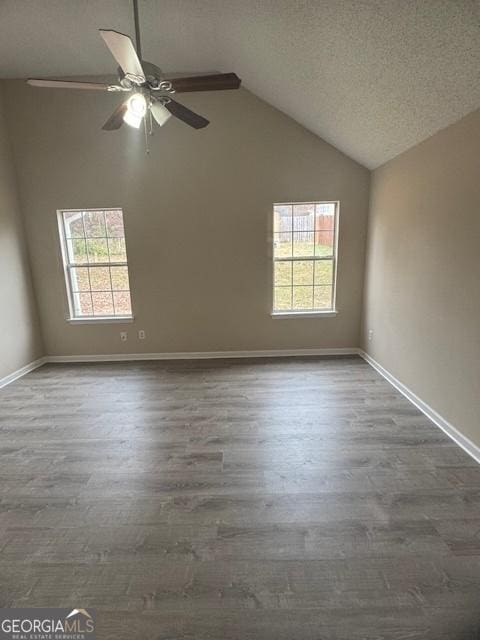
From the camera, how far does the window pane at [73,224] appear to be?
13.2 feet

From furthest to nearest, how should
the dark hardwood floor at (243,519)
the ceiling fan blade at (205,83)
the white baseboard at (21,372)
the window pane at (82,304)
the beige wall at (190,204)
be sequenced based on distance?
the window pane at (82,304), the beige wall at (190,204), the white baseboard at (21,372), the ceiling fan blade at (205,83), the dark hardwood floor at (243,519)

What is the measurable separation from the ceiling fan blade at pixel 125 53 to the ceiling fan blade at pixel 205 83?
216 millimetres

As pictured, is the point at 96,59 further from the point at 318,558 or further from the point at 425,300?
the point at 318,558

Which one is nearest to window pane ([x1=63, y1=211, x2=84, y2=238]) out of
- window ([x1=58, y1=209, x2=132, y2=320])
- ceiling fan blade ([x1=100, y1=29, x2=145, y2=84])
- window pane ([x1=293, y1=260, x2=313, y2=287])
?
window ([x1=58, y1=209, x2=132, y2=320])

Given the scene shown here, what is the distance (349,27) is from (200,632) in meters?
3.48

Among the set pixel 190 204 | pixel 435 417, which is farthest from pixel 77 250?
pixel 435 417

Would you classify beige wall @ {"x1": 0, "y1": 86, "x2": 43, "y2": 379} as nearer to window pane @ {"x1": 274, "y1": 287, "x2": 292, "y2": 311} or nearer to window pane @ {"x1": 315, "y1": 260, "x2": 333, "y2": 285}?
window pane @ {"x1": 274, "y1": 287, "x2": 292, "y2": 311}

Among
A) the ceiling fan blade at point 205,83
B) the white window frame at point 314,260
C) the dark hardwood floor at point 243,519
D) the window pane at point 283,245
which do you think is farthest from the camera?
the window pane at point 283,245

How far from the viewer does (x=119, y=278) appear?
4.15 metres

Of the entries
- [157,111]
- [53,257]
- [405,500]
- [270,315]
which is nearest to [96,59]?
[157,111]

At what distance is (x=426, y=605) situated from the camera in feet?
4.00

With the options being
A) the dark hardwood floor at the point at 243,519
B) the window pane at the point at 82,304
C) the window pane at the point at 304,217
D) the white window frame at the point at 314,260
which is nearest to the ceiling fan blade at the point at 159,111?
the white window frame at the point at 314,260

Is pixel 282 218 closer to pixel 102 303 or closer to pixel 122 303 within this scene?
pixel 122 303

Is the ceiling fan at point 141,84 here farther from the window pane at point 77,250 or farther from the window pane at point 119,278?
the window pane at point 77,250
